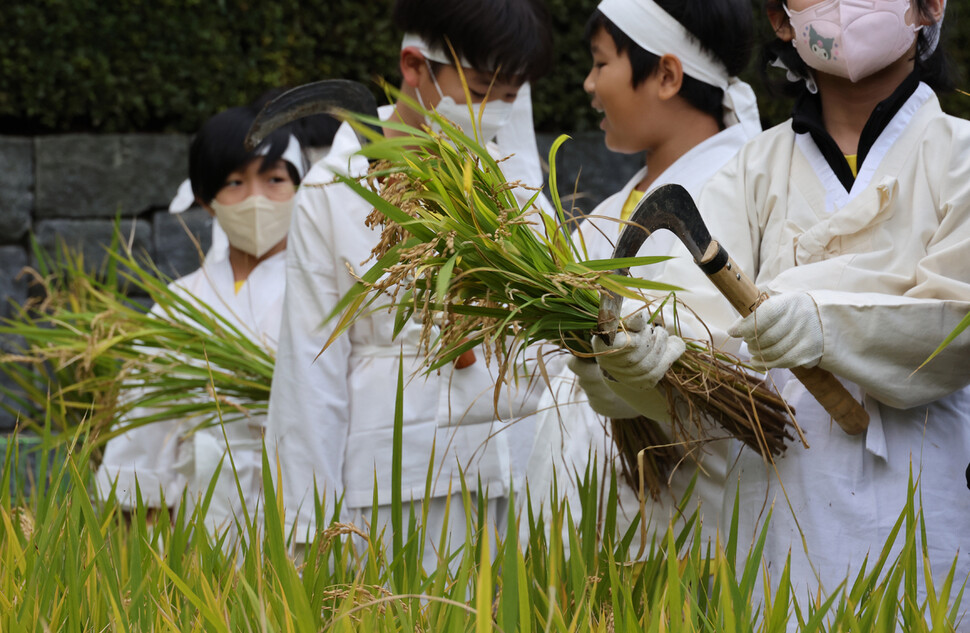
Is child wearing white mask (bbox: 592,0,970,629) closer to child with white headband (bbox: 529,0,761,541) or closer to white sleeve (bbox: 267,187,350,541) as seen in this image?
child with white headband (bbox: 529,0,761,541)

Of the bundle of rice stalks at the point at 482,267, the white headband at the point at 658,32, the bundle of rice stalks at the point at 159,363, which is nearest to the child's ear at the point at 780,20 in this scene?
the white headband at the point at 658,32

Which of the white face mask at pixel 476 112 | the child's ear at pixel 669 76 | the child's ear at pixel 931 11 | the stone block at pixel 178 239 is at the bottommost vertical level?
the child's ear at pixel 931 11

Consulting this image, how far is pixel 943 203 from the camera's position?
154cm

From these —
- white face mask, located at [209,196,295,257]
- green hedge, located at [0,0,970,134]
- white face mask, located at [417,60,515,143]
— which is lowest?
white face mask, located at [417,60,515,143]

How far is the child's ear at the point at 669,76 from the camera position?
223 centimetres

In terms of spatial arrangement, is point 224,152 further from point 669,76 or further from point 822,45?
point 822,45

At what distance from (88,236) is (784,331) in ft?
12.1

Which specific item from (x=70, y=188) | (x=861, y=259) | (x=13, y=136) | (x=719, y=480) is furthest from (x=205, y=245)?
(x=861, y=259)

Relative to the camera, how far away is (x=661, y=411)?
1.61 metres

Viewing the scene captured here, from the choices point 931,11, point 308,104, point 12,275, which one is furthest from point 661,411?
point 12,275

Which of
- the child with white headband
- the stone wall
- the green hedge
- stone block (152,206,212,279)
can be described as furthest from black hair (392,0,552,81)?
stone block (152,206,212,279)

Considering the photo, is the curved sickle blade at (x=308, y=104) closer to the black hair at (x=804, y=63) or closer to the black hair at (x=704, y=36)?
the black hair at (x=704, y=36)

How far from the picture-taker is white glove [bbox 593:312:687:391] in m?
1.41

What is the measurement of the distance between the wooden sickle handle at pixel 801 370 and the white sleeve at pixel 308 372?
1.06 meters
